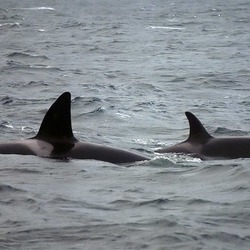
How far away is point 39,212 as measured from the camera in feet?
32.7

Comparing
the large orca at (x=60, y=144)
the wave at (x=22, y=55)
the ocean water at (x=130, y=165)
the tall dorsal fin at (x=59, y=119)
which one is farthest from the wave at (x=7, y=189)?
the wave at (x=22, y=55)

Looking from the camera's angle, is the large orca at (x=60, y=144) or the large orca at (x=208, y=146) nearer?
the large orca at (x=60, y=144)

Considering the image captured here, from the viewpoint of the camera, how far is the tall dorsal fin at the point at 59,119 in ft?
42.4

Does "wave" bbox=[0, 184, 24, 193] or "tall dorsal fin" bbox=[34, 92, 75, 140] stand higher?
"tall dorsal fin" bbox=[34, 92, 75, 140]

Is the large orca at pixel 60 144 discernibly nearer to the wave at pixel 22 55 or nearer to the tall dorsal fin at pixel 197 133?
the tall dorsal fin at pixel 197 133

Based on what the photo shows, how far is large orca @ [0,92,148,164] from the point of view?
42.4 feet

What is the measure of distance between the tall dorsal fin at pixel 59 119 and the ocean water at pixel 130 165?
0.54 m

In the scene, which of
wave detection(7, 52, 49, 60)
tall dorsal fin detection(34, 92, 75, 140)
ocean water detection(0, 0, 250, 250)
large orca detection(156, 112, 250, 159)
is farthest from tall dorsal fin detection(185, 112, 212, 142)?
wave detection(7, 52, 49, 60)

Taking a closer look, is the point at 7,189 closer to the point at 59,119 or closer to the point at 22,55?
the point at 59,119

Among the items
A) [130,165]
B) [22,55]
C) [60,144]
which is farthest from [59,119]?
[22,55]

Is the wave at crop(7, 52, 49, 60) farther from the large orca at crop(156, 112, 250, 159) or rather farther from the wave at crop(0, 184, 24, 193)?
the wave at crop(0, 184, 24, 193)

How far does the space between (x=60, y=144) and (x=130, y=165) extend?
40.4 inches

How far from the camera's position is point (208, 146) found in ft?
46.0

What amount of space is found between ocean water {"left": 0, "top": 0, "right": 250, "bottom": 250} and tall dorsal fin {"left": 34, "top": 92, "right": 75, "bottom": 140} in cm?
54
